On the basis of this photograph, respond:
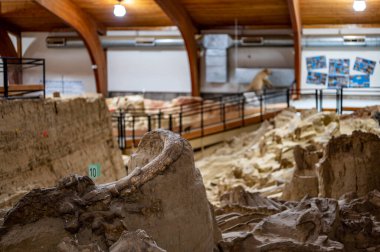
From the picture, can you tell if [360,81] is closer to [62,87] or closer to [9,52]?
[62,87]

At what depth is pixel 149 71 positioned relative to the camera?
2269 centimetres

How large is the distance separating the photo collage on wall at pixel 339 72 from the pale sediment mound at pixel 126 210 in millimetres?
7499

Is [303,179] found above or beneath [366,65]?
beneath

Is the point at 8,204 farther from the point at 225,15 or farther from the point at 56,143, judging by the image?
the point at 225,15

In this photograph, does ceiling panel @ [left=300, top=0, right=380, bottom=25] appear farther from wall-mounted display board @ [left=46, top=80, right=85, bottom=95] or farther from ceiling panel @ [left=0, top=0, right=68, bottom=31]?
ceiling panel @ [left=0, top=0, right=68, bottom=31]

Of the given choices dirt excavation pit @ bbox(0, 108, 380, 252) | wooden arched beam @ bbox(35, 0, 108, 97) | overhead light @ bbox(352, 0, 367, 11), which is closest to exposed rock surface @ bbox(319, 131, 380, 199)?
dirt excavation pit @ bbox(0, 108, 380, 252)

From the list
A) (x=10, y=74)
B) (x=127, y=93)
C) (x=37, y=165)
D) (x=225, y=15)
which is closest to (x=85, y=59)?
(x=127, y=93)

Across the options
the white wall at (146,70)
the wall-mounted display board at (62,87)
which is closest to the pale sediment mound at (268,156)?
the wall-mounted display board at (62,87)

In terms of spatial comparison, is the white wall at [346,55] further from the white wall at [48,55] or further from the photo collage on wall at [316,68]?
the white wall at [48,55]

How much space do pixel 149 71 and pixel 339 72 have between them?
416 inches

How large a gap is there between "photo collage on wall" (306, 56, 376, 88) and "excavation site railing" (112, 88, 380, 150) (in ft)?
2.89

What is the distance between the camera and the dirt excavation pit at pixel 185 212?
4.03 m

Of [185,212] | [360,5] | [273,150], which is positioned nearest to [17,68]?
[185,212]

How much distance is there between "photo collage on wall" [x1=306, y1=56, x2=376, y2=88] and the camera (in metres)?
11.6
